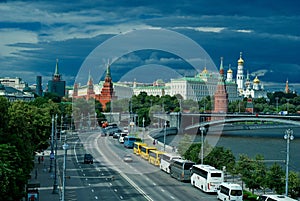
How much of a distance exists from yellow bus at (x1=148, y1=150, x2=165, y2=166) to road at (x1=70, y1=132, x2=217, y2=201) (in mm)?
509

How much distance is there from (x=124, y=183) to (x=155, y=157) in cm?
898

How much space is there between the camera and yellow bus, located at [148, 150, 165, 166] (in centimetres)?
3938

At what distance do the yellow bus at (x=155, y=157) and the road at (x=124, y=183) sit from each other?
20.1 inches

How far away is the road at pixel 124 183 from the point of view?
2706 cm

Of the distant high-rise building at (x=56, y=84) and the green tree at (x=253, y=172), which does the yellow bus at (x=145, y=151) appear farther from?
the distant high-rise building at (x=56, y=84)

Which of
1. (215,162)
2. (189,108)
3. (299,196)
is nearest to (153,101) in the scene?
(189,108)

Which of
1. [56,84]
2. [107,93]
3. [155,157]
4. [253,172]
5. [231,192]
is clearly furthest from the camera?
[56,84]

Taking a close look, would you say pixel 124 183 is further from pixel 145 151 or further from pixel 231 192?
pixel 145 151

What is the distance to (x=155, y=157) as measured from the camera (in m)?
40.1

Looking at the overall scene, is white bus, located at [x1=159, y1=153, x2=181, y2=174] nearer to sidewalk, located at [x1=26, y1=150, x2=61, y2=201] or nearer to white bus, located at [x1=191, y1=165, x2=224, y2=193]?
white bus, located at [x1=191, y1=165, x2=224, y2=193]

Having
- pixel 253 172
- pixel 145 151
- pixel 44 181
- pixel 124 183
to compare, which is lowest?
pixel 44 181

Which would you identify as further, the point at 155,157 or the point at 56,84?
the point at 56,84

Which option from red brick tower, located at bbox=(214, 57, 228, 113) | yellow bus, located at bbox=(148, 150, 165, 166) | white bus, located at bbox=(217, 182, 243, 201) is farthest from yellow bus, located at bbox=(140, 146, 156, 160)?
red brick tower, located at bbox=(214, 57, 228, 113)

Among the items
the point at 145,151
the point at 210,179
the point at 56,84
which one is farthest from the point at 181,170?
the point at 56,84
